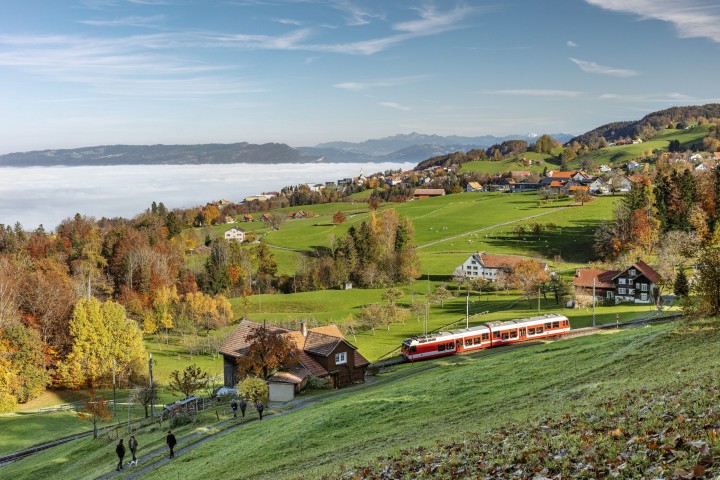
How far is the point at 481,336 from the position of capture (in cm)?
5847

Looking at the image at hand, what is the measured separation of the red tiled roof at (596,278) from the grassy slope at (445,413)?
54.7m

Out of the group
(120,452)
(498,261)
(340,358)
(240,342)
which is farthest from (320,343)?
(498,261)

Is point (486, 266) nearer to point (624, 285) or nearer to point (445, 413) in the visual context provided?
point (624, 285)

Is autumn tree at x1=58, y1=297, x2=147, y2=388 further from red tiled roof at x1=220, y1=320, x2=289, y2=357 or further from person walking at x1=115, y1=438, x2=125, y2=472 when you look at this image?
person walking at x1=115, y1=438, x2=125, y2=472

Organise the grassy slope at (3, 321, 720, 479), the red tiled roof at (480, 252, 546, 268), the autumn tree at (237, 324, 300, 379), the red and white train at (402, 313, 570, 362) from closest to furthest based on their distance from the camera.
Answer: the grassy slope at (3, 321, 720, 479) → the autumn tree at (237, 324, 300, 379) → the red and white train at (402, 313, 570, 362) → the red tiled roof at (480, 252, 546, 268)

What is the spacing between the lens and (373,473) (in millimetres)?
15812

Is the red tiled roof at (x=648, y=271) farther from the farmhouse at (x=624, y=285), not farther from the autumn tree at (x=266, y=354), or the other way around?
the autumn tree at (x=266, y=354)

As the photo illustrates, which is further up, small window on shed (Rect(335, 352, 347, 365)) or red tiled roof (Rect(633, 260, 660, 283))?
red tiled roof (Rect(633, 260, 660, 283))

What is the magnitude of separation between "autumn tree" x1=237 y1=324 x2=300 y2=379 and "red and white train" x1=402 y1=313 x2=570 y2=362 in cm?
1435

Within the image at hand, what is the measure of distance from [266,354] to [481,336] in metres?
24.5

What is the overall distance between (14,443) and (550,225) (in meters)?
125

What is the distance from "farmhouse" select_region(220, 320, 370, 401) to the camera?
1997 inches

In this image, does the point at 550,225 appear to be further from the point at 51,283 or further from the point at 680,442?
the point at 680,442

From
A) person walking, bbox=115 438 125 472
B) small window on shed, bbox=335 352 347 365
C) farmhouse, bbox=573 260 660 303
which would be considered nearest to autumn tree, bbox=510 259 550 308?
farmhouse, bbox=573 260 660 303
